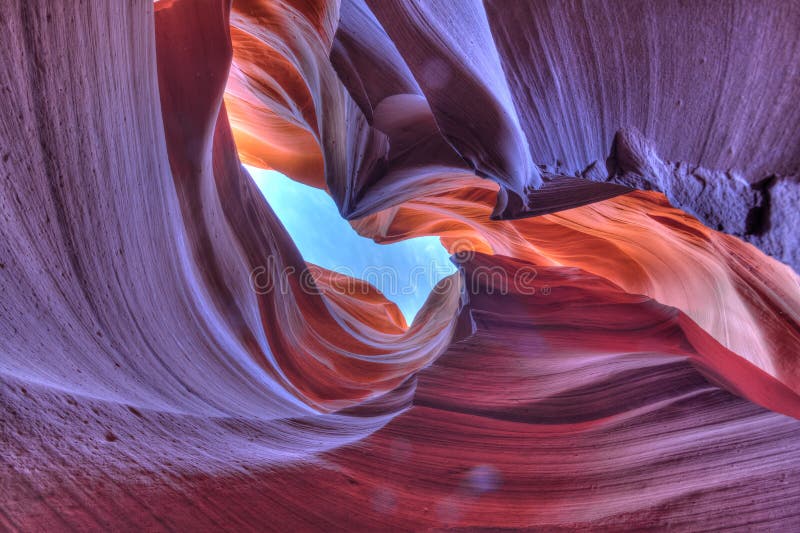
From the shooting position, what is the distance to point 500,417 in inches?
83.4

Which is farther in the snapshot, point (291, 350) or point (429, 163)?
point (429, 163)

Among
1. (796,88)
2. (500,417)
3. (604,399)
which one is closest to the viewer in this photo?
(796,88)

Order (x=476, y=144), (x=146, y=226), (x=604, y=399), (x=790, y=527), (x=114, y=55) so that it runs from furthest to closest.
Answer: (x=604, y=399) < (x=476, y=144) < (x=146, y=226) < (x=790, y=527) < (x=114, y=55)

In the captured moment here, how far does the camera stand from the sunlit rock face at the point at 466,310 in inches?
40.6

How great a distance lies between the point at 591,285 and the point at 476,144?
1883 millimetres

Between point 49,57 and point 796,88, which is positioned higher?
point 49,57

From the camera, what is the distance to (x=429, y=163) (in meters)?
3.24

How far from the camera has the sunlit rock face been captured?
3.39 ft

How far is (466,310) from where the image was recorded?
314cm

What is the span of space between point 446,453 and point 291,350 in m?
1.37

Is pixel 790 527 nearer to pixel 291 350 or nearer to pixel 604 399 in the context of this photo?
pixel 604 399

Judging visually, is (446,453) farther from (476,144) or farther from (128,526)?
(476,144)

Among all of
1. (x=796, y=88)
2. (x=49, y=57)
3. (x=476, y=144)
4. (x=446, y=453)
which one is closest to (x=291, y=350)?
(x=446, y=453)

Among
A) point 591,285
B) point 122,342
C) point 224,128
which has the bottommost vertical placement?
point 591,285
